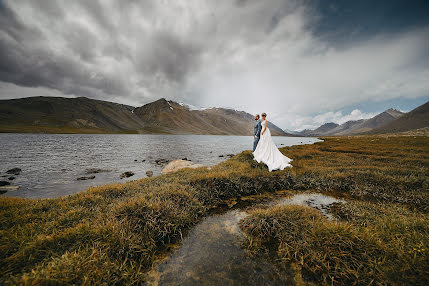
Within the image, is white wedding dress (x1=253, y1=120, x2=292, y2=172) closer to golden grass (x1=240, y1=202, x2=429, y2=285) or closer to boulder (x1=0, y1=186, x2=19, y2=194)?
golden grass (x1=240, y1=202, x2=429, y2=285)

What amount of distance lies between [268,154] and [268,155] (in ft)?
0.33

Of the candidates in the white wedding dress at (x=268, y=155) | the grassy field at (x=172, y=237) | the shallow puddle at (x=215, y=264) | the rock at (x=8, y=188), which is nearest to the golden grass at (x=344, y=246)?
the grassy field at (x=172, y=237)

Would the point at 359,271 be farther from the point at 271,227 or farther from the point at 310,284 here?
the point at 271,227

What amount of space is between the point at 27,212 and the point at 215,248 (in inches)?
284

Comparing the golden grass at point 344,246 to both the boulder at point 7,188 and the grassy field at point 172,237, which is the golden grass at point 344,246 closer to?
the grassy field at point 172,237

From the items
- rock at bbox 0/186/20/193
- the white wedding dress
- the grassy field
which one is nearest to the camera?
the grassy field

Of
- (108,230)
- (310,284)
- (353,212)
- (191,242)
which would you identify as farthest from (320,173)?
(108,230)

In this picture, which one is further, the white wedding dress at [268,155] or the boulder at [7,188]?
the boulder at [7,188]

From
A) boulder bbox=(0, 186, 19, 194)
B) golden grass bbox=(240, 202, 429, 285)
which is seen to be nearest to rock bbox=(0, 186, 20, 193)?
boulder bbox=(0, 186, 19, 194)

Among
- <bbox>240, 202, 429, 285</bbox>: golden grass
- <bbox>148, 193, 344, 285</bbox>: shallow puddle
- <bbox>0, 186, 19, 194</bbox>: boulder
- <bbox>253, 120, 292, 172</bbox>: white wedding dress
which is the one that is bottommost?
<bbox>0, 186, 19, 194</bbox>: boulder

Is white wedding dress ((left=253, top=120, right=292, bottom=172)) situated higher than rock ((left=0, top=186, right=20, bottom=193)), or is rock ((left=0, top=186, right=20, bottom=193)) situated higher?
white wedding dress ((left=253, top=120, right=292, bottom=172))

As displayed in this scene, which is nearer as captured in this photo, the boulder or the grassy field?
the grassy field

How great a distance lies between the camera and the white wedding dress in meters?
13.3

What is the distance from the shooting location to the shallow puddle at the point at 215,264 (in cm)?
394
